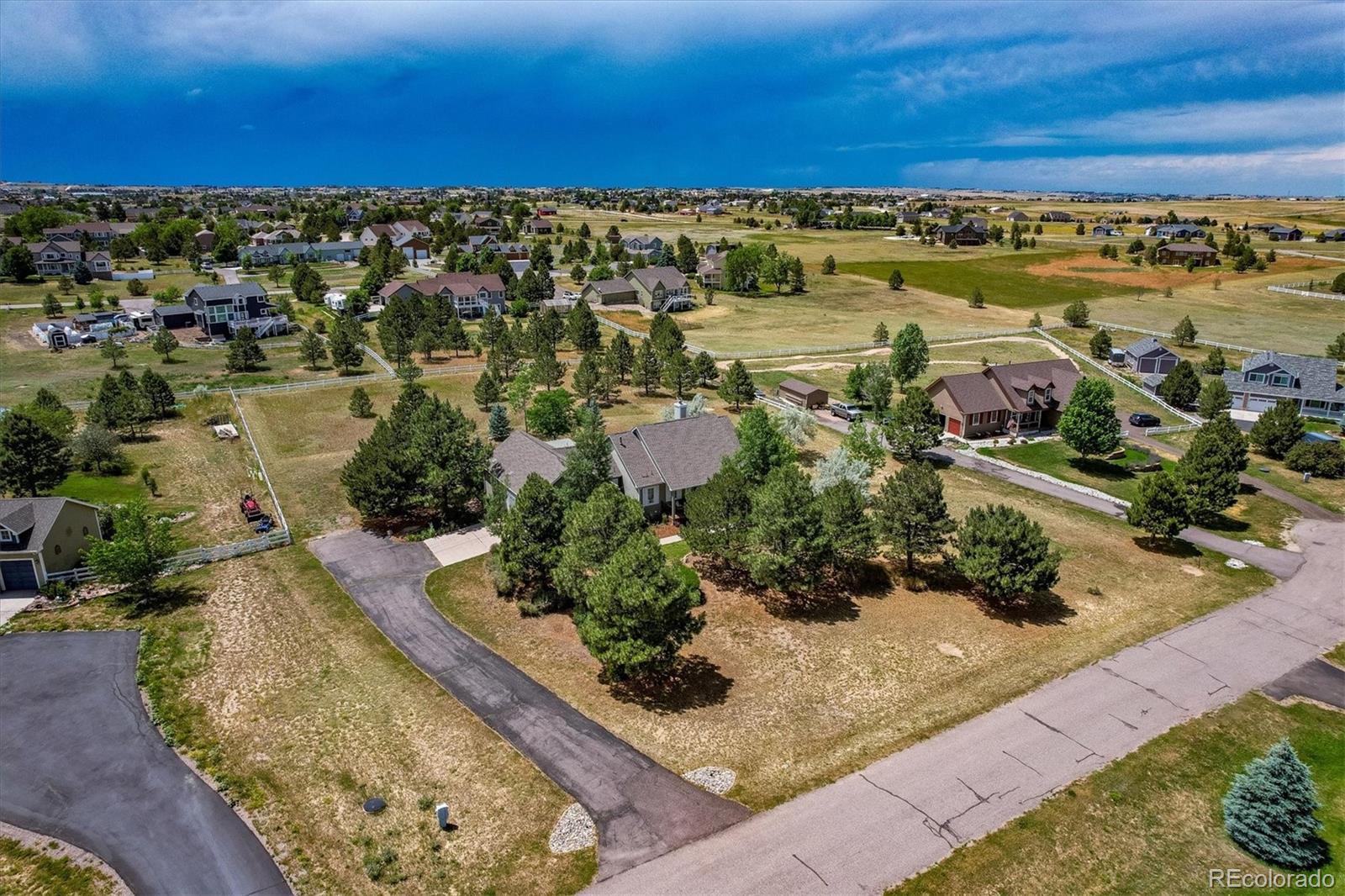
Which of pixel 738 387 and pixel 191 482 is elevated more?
pixel 738 387

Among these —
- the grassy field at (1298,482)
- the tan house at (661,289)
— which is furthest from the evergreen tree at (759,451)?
the tan house at (661,289)

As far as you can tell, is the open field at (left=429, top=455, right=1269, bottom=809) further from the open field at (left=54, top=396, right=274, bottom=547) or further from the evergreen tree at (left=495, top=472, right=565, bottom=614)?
the open field at (left=54, top=396, right=274, bottom=547)

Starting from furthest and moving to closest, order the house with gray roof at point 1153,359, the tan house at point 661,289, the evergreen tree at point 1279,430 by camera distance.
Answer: the tan house at point 661,289
the house with gray roof at point 1153,359
the evergreen tree at point 1279,430

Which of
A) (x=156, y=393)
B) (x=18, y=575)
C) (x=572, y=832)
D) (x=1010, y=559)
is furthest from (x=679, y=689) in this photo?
(x=156, y=393)

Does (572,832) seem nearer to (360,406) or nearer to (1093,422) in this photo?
(1093,422)

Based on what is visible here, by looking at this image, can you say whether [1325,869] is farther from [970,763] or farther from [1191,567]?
[1191,567]

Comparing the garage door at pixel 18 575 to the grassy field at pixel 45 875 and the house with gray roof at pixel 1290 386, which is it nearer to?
the grassy field at pixel 45 875
